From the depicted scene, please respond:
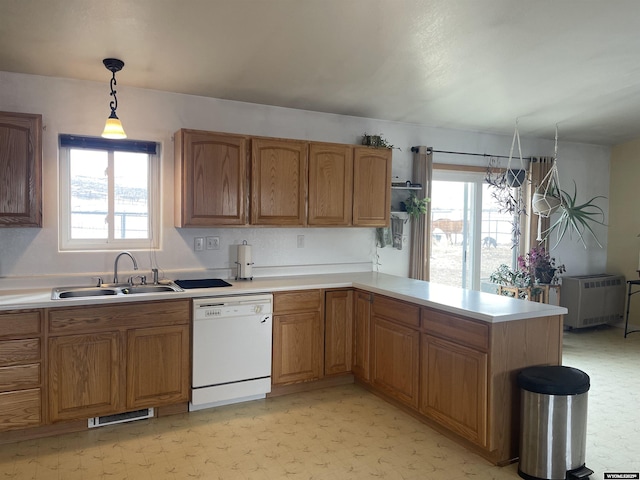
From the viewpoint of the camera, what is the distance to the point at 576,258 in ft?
21.6

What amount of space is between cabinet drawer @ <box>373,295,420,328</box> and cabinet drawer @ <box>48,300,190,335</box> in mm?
1430

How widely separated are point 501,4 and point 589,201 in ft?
14.8

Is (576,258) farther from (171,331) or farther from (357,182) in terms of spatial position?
(171,331)

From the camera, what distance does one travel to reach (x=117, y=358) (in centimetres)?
326

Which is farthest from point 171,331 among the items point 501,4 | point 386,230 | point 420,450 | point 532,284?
point 532,284

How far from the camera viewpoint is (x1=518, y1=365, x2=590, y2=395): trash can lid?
8.72 feet

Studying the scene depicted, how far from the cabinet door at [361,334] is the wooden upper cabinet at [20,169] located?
2.43 m

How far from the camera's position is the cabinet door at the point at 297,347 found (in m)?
3.84

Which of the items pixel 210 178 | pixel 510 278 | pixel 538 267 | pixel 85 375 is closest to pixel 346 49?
pixel 210 178

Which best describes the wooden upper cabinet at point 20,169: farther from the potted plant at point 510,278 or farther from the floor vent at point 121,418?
the potted plant at point 510,278

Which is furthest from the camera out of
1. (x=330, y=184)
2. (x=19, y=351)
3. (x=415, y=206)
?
(x=415, y=206)

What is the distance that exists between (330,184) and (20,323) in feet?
8.32

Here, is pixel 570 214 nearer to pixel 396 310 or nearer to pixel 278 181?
pixel 396 310

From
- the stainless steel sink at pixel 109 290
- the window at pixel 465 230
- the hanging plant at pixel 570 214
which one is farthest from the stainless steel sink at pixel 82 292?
the hanging plant at pixel 570 214
